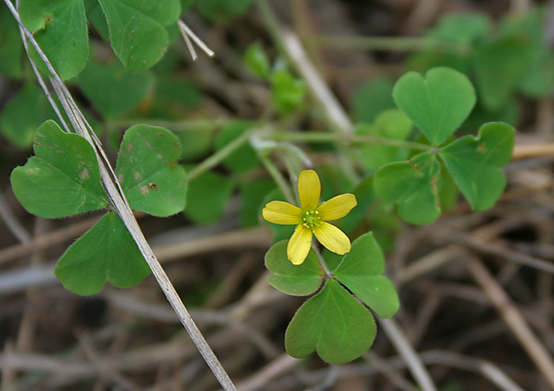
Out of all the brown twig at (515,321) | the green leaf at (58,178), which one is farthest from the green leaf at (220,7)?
the brown twig at (515,321)

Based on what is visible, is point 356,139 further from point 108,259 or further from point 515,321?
point 515,321

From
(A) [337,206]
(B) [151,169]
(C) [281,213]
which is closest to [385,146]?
(A) [337,206]

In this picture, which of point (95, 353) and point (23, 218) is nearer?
point (95, 353)

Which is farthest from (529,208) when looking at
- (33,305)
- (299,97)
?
(33,305)

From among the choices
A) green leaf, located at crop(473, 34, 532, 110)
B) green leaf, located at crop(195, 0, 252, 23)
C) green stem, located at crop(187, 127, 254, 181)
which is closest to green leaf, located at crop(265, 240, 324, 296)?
green stem, located at crop(187, 127, 254, 181)

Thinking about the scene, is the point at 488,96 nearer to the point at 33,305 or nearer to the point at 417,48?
the point at 417,48

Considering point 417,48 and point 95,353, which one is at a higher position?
point 417,48

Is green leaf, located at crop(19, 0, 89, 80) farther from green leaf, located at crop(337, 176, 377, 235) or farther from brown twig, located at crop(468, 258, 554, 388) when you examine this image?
brown twig, located at crop(468, 258, 554, 388)
